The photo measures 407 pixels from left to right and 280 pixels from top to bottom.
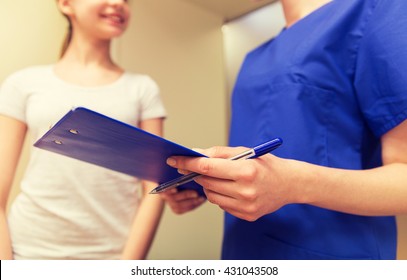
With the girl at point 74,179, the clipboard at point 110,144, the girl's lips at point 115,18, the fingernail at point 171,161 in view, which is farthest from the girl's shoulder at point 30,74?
the fingernail at point 171,161

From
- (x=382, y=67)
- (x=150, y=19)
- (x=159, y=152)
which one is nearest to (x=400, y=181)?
(x=382, y=67)

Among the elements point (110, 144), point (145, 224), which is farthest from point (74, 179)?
point (110, 144)

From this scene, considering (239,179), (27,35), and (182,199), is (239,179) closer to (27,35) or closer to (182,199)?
(182,199)

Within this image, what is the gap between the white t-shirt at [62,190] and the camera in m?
0.52

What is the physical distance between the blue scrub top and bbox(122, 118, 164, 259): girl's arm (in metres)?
0.19

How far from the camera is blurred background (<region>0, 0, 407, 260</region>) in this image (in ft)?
2.71

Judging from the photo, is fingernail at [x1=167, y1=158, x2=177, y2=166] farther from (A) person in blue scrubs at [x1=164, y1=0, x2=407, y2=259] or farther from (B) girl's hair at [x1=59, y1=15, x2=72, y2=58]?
(B) girl's hair at [x1=59, y1=15, x2=72, y2=58]

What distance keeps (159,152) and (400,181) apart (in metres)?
0.24

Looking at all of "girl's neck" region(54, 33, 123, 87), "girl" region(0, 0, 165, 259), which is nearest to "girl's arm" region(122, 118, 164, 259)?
"girl" region(0, 0, 165, 259)

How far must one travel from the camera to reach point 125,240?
1.81ft

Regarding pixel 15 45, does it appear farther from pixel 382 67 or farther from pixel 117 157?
pixel 382 67

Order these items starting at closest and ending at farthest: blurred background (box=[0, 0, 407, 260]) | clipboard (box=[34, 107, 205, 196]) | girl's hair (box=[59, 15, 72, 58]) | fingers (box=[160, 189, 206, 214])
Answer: clipboard (box=[34, 107, 205, 196])
fingers (box=[160, 189, 206, 214])
girl's hair (box=[59, 15, 72, 58])
blurred background (box=[0, 0, 407, 260])

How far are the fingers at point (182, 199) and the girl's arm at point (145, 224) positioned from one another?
4 centimetres

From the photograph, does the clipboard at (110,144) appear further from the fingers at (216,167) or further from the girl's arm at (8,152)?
the girl's arm at (8,152)
